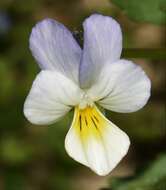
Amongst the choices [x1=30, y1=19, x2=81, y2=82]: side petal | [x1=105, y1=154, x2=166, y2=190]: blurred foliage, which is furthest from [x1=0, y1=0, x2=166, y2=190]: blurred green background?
[x1=30, y1=19, x2=81, y2=82]: side petal

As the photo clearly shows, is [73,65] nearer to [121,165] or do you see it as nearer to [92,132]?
[92,132]

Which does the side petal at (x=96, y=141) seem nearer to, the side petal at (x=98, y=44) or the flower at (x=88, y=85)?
the flower at (x=88, y=85)

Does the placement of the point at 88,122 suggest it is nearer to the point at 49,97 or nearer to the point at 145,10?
the point at 49,97

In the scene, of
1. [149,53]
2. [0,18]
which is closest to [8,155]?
[0,18]

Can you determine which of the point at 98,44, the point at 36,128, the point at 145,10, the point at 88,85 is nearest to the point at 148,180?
the point at 145,10

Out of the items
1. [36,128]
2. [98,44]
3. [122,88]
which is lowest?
[36,128]

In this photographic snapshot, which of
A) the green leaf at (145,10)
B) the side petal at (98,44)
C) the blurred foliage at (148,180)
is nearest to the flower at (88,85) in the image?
the side petal at (98,44)
